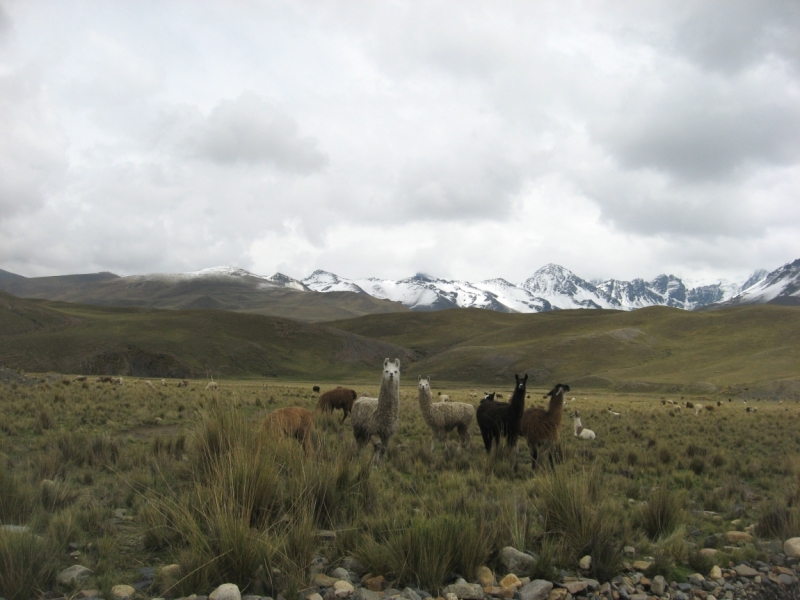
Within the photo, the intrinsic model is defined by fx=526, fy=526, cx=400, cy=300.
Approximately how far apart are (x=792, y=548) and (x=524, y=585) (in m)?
3.43

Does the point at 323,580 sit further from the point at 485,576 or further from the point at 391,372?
the point at 391,372

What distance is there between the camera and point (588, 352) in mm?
99438

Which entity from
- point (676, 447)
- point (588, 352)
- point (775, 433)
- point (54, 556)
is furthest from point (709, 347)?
point (54, 556)

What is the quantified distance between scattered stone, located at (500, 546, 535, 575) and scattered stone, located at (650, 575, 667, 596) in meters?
1.12

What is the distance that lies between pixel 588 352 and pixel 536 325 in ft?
146

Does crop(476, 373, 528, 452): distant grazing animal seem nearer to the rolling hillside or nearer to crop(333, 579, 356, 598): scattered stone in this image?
crop(333, 579, 356, 598): scattered stone

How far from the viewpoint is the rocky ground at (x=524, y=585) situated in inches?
172

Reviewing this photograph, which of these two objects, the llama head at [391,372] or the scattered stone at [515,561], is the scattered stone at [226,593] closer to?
the scattered stone at [515,561]

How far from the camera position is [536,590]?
15.0 feet

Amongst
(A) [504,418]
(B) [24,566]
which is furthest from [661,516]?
(B) [24,566]

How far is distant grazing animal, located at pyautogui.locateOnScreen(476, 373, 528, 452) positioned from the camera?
12320 mm

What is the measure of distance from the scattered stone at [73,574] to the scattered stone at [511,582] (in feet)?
11.9

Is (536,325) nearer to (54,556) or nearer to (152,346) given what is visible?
(152,346)

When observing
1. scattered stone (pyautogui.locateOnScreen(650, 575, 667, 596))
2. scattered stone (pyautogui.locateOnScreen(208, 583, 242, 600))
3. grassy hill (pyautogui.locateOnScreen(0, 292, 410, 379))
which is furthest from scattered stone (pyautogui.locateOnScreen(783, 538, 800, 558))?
grassy hill (pyautogui.locateOnScreen(0, 292, 410, 379))
